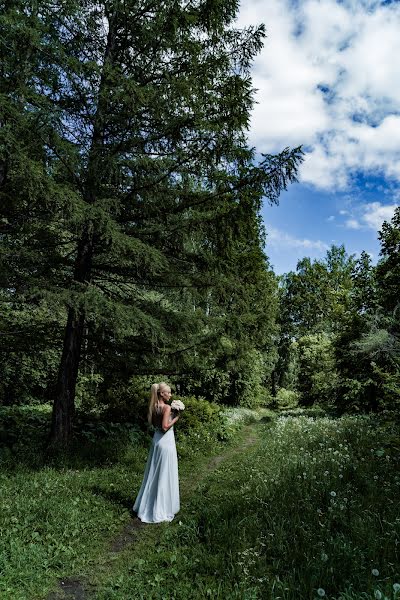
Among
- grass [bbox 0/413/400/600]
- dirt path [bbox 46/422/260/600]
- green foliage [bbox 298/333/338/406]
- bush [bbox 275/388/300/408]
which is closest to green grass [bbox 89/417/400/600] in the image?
grass [bbox 0/413/400/600]

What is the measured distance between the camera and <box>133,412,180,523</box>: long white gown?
6.27 m

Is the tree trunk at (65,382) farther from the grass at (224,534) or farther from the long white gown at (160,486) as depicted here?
the long white gown at (160,486)

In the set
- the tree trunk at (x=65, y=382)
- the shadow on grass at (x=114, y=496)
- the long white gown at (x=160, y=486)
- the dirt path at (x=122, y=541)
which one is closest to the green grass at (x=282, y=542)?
the dirt path at (x=122, y=541)

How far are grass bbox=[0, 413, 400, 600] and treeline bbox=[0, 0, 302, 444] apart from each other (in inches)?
101

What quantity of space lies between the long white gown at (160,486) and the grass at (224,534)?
220mm

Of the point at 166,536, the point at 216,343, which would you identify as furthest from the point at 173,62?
the point at 166,536

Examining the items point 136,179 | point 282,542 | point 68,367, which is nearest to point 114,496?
point 68,367

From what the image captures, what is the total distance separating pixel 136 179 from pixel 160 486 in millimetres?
6244

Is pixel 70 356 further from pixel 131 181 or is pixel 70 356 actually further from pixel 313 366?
pixel 313 366

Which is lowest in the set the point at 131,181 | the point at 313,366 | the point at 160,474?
the point at 160,474

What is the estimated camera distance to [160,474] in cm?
641

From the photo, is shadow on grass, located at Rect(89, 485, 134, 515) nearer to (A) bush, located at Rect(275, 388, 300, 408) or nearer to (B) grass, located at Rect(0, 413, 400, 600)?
(B) grass, located at Rect(0, 413, 400, 600)

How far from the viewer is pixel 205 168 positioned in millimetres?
8680

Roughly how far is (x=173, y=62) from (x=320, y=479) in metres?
9.50
